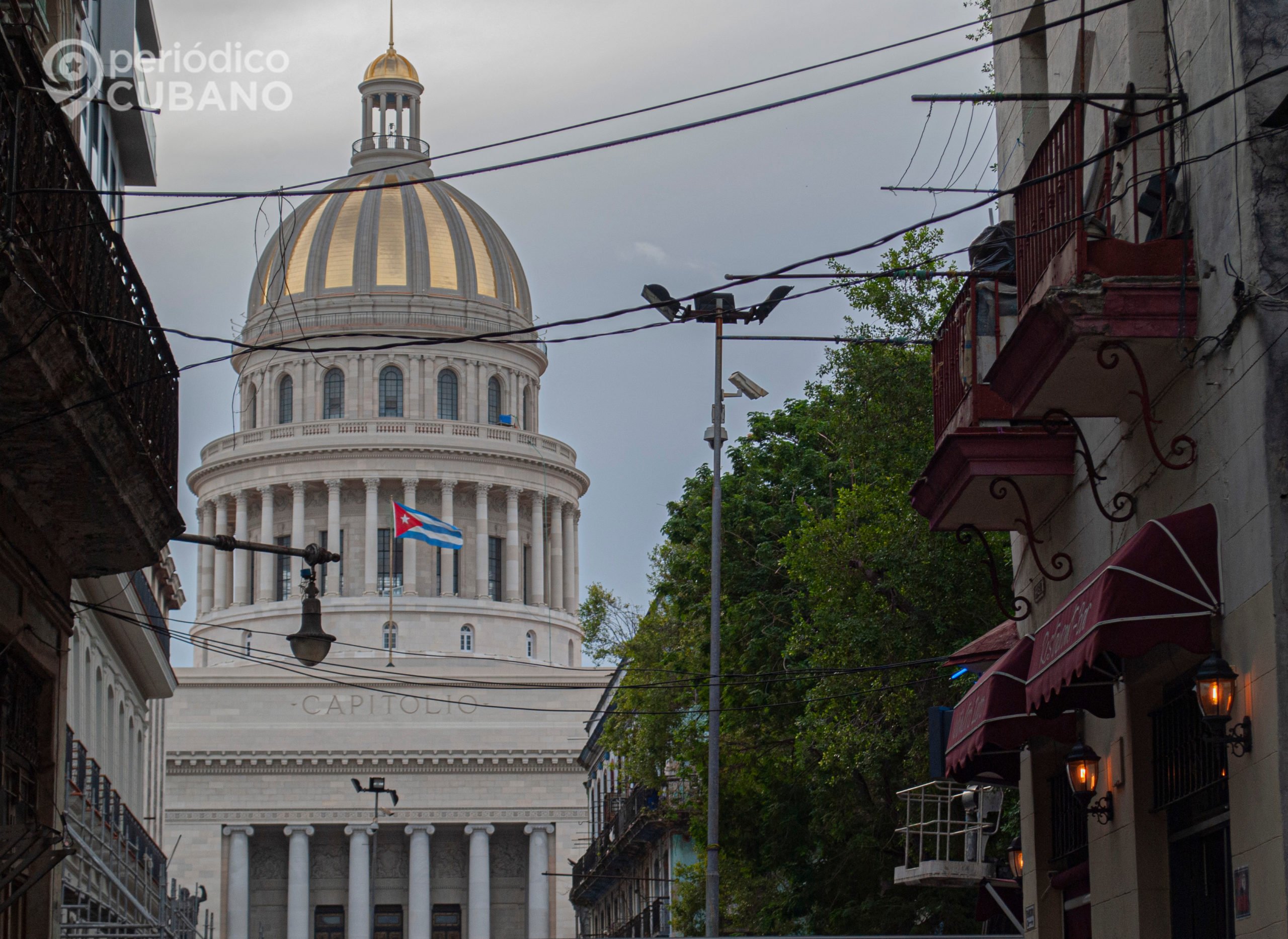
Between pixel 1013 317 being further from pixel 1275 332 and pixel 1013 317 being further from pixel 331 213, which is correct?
pixel 331 213

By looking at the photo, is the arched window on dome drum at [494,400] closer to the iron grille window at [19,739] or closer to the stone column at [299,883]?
the stone column at [299,883]

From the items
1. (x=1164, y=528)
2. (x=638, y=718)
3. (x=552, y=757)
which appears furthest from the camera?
(x=552, y=757)

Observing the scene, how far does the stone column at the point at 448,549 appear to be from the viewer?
10450 centimetres

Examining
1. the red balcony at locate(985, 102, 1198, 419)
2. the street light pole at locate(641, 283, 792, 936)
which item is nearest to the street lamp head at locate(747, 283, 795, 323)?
the street light pole at locate(641, 283, 792, 936)

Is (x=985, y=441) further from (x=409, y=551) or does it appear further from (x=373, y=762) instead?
(x=409, y=551)

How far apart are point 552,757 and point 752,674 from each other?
5912 centimetres

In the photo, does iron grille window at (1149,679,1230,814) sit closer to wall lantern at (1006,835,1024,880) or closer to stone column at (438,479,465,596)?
wall lantern at (1006,835,1024,880)

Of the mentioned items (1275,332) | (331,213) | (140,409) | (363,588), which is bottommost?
(1275,332)

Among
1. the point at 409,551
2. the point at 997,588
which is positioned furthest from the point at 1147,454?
the point at 409,551

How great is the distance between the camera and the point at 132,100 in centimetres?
2366

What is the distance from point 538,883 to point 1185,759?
265ft

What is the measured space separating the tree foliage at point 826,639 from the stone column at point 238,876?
5177 centimetres

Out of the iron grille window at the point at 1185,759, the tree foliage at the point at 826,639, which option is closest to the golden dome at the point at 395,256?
the tree foliage at the point at 826,639

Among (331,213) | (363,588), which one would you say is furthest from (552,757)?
(331,213)
